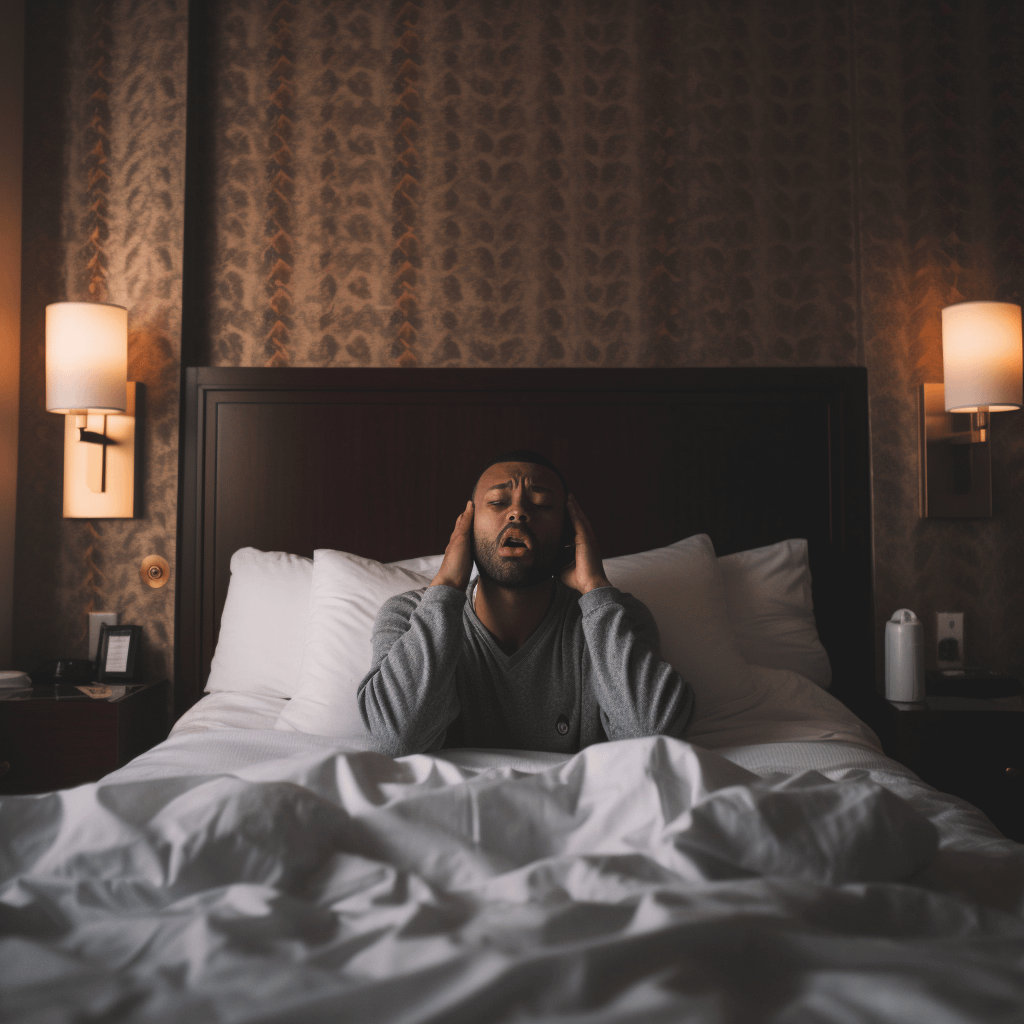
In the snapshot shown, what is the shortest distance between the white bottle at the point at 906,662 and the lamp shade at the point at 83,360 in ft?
7.12

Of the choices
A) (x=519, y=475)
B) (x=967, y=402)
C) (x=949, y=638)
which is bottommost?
(x=949, y=638)

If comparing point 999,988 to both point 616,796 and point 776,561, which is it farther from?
point 776,561

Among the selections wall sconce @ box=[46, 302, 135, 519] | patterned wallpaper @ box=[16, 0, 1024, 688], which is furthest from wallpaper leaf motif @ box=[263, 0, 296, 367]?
Result: wall sconce @ box=[46, 302, 135, 519]

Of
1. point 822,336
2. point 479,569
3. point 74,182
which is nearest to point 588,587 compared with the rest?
point 479,569

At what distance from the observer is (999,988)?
590 millimetres

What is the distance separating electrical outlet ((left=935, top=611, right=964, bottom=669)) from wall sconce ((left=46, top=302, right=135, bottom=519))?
93.3 inches

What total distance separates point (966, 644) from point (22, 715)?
254cm

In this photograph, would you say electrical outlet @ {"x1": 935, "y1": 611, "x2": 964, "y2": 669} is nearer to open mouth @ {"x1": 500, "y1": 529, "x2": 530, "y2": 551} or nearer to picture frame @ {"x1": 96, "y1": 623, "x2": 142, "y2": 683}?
open mouth @ {"x1": 500, "y1": 529, "x2": 530, "y2": 551}

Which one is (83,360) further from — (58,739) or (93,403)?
(58,739)

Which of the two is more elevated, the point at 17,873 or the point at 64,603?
the point at 64,603

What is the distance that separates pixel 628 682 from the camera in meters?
1.48

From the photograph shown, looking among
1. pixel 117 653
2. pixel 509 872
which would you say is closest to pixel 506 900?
pixel 509 872

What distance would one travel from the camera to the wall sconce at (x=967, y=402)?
210 centimetres

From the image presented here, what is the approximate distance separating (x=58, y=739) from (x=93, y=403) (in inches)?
34.0
